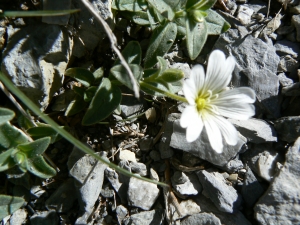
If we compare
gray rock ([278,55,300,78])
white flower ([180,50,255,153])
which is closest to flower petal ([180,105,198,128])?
white flower ([180,50,255,153])

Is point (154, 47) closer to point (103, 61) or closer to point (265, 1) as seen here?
point (103, 61)

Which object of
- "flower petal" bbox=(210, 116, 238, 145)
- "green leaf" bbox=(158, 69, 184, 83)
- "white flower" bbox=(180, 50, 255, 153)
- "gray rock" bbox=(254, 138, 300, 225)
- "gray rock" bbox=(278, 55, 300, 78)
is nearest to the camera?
"white flower" bbox=(180, 50, 255, 153)

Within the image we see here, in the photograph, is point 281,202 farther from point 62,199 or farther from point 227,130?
point 62,199

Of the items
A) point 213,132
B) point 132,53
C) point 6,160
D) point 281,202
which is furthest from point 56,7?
point 281,202

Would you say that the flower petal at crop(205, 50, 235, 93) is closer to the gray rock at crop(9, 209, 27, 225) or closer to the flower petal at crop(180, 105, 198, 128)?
the flower petal at crop(180, 105, 198, 128)

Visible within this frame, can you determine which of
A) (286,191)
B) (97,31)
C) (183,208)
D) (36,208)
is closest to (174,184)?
(183,208)

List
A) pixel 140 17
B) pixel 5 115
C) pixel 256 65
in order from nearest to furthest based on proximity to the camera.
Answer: pixel 5 115, pixel 140 17, pixel 256 65

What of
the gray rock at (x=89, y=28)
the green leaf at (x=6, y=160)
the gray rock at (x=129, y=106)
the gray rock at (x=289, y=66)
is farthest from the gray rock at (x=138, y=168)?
the gray rock at (x=289, y=66)
